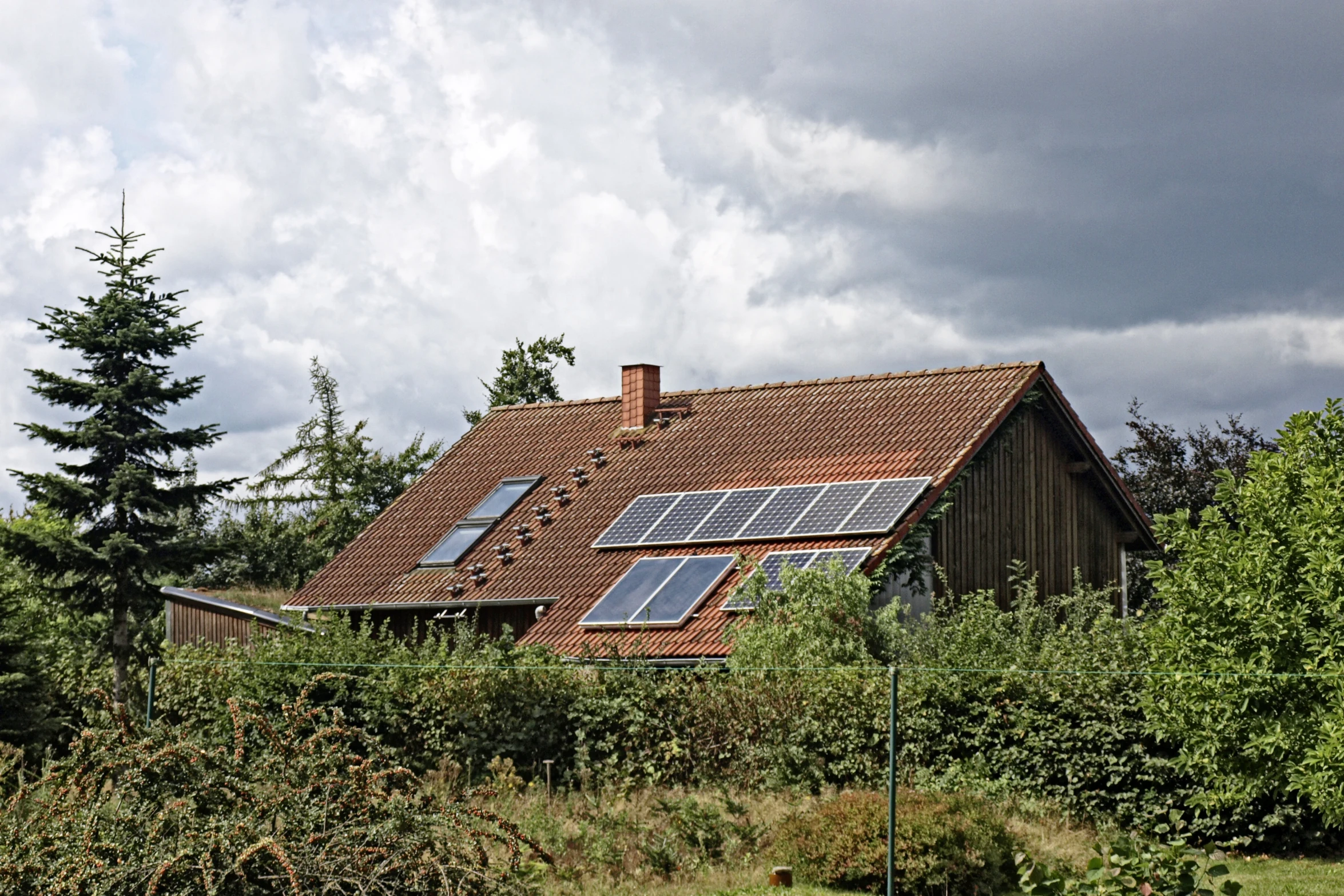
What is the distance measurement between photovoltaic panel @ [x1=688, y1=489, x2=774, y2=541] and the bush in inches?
427

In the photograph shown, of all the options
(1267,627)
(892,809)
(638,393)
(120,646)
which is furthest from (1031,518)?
(120,646)

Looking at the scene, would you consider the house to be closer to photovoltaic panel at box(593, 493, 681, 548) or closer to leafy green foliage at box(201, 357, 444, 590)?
photovoltaic panel at box(593, 493, 681, 548)

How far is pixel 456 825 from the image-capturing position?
1077 centimetres

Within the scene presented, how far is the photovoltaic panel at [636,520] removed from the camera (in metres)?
26.1

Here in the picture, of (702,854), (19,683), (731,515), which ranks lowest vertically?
(702,854)

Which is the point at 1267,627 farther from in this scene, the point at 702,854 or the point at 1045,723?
the point at 702,854

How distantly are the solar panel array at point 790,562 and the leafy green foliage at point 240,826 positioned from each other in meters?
9.93

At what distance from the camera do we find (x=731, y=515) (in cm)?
2478

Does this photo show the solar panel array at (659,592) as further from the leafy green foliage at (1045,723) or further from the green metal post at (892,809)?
the green metal post at (892,809)

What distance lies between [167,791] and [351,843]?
66.3 inches

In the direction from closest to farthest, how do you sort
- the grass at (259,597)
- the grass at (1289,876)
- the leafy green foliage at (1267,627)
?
the leafy green foliage at (1267,627) → the grass at (1289,876) → the grass at (259,597)

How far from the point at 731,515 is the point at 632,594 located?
2.30 m

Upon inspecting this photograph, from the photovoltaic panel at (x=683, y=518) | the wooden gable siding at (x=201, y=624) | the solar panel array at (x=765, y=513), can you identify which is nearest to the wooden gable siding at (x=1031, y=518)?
the solar panel array at (x=765, y=513)

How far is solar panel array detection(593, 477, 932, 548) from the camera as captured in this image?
910 inches
